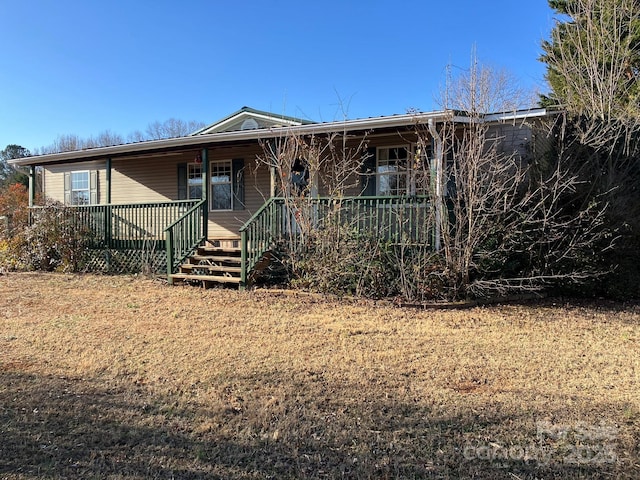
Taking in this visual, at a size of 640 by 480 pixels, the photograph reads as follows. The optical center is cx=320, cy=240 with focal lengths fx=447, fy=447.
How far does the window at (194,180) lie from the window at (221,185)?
0.49m

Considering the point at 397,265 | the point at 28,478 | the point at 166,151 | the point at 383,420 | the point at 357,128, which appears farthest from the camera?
the point at 166,151

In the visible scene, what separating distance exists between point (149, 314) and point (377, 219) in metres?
4.24

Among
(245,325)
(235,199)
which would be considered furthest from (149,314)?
(235,199)

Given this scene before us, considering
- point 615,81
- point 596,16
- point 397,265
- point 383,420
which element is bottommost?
point 383,420

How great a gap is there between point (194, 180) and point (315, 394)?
1074 cm

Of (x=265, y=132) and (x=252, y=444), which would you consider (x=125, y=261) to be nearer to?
(x=265, y=132)

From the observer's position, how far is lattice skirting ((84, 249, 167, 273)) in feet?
35.8

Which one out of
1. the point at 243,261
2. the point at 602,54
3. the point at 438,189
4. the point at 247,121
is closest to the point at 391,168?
the point at 438,189

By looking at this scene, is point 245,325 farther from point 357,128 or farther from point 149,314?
point 357,128

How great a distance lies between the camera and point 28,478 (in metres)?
2.64

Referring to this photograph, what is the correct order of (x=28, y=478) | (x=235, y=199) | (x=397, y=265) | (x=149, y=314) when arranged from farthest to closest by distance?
(x=235, y=199) < (x=397, y=265) < (x=149, y=314) < (x=28, y=478)

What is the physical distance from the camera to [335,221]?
8.52 metres

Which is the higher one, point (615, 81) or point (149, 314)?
point (615, 81)

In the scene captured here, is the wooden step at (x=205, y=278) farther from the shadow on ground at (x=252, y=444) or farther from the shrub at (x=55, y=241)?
the shadow on ground at (x=252, y=444)
